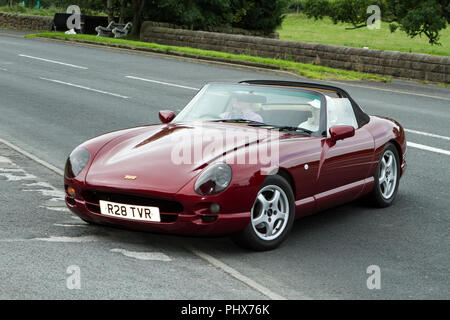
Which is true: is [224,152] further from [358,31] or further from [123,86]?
[358,31]

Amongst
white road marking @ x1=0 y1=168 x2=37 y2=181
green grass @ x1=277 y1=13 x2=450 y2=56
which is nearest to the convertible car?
white road marking @ x1=0 y1=168 x2=37 y2=181

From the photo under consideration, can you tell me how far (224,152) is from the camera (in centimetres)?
605

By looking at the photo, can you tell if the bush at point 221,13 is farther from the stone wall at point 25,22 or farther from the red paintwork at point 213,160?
the red paintwork at point 213,160

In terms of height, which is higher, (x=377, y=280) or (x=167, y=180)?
(x=167, y=180)

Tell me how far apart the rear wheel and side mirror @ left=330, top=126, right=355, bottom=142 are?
36.1 inches

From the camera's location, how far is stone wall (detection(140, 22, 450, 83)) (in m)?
24.1

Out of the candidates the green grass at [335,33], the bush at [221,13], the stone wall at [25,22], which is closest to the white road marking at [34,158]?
the bush at [221,13]

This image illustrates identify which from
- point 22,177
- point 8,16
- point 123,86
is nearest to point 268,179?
point 22,177

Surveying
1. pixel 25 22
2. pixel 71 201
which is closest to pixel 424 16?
pixel 25 22

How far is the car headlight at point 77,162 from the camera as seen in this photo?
20.8 feet

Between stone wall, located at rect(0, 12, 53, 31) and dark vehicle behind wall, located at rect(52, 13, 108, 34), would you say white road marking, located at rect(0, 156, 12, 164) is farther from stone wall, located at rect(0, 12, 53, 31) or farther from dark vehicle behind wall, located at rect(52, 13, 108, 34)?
stone wall, located at rect(0, 12, 53, 31)

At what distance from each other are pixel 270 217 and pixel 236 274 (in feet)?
2.80

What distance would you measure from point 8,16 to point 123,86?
38.6 meters

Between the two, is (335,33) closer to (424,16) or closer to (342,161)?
(424,16)
